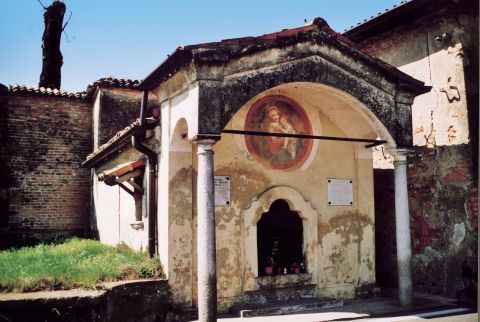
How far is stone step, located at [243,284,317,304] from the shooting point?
308 inches

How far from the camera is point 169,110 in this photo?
760 centimetres

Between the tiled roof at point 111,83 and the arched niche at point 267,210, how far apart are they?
6.87 metres

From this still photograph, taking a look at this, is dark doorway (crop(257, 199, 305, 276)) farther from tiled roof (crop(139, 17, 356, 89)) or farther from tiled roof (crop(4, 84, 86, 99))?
tiled roof (crop(4, 84, 86, 99))

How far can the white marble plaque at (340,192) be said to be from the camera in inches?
349

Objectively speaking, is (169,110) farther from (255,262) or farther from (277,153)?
(255,262)

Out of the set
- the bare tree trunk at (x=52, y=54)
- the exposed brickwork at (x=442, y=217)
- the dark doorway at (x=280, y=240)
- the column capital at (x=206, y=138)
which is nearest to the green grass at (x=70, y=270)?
the dark doorway at (x=280, y=240)

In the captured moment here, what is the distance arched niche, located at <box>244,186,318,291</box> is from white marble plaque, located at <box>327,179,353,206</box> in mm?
556

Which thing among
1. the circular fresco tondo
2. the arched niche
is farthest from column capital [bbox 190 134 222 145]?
the arched niche

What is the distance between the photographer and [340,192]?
353 inches

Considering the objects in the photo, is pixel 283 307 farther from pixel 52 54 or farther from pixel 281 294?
pixel 52 54

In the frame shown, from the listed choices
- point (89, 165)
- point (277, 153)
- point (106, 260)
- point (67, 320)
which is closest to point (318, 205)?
point (277, 153)

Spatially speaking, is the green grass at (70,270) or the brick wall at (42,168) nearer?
the green grass at (70,270)

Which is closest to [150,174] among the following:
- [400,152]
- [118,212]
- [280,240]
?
[280,240]

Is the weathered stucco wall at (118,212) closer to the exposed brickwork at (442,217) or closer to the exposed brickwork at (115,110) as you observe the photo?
the exposed brickwork at (115,110)
